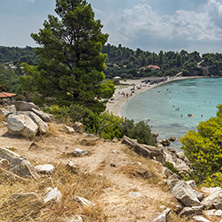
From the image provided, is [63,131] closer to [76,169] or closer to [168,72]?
[76,169]

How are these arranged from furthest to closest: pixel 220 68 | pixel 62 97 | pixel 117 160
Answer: pixel 220 68, pixel 62 97, pixel 117 160

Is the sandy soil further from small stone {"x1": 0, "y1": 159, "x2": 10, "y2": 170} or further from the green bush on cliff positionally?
the green bush on cliff

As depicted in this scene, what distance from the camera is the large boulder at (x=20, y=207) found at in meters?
3.04

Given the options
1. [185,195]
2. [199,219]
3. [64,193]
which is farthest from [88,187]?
[199,219]

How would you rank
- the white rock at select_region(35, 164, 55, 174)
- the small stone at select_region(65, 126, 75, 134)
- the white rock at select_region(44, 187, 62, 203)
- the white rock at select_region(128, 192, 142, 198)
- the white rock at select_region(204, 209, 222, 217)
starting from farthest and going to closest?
the small stone at select_region(65, 126, 75, 134)
the white rock at select_region(35, 164, 55, 174)
the white rock at select_region(128, 192, 142, 198)
the white rock at select_region(204, 209, 222, 217)
the white rock at select_region(44, 187, 62, 203)

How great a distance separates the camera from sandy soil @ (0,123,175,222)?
4.22 meters

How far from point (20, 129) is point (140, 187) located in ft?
18.9

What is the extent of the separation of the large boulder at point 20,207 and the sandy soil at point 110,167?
160cm

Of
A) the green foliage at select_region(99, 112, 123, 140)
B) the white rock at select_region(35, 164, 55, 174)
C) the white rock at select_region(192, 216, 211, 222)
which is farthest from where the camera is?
the green foliage at select_region(99, 112, 123, 140)

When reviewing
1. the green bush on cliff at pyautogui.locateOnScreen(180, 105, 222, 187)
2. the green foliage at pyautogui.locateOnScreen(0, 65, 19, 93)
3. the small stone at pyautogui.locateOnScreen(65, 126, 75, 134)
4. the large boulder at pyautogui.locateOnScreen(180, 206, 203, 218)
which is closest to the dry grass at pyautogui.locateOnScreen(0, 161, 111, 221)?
the large boulder at pyautogui.locateOnScreen(180, 206, 203, 218)

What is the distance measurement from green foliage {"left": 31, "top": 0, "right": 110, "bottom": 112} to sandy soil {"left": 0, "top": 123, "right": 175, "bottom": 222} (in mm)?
5638

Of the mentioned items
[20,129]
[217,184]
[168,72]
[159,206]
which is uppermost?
[168,72]

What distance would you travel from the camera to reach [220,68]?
454 ft

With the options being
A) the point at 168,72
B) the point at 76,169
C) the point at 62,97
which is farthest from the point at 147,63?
the point at 76,169
